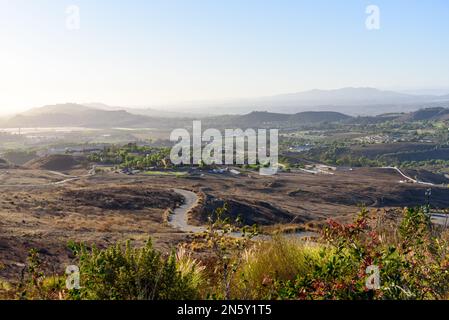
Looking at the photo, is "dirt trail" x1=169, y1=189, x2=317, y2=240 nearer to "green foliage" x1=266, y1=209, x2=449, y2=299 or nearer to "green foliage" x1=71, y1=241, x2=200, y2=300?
"green foliage" x1=266, y1=209, x2=449, y2=299

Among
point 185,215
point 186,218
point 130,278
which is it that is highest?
point 130,278

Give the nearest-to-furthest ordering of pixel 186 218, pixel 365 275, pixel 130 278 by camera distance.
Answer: pixel 365 275, pixel 130 278, pixel 186 218

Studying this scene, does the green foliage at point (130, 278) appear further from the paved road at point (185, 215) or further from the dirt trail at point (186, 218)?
the paved road at point (185, 215)

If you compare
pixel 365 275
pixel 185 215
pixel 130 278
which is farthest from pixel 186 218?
pixel 365 275

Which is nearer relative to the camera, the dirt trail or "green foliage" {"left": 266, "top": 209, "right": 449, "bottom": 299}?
"green foliage" {"left": 266, "top": 209, "right": 449, "bottom": 299}

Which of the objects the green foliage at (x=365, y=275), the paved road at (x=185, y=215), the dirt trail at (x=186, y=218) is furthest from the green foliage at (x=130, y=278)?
the paved road at (x=185, y=215)

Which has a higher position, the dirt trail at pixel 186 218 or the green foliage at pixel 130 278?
the green foliage at pixel 130 278

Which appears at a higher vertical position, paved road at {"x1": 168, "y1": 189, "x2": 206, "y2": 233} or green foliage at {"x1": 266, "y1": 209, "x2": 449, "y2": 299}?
green foliage at {"x1": 266, "y1": 209, "x2": 449, "y2": 299}

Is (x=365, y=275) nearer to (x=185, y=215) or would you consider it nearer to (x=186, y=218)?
(x=186, y=218)

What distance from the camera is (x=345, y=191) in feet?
269

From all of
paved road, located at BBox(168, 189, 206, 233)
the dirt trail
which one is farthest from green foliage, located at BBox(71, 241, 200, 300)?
paved road, located at BBox(168, 189, 206, 233)

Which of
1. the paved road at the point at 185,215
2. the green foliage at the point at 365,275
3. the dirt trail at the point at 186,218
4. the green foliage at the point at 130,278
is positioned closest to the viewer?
the green foliage at the point at 365,275

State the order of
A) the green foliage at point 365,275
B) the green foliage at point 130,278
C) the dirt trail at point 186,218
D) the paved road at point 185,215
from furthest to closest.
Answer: the paved road at point 185,215 < the dirt trail at point 186,218 < the green foliage at point 130,278 < the green foliage at point 365,275
